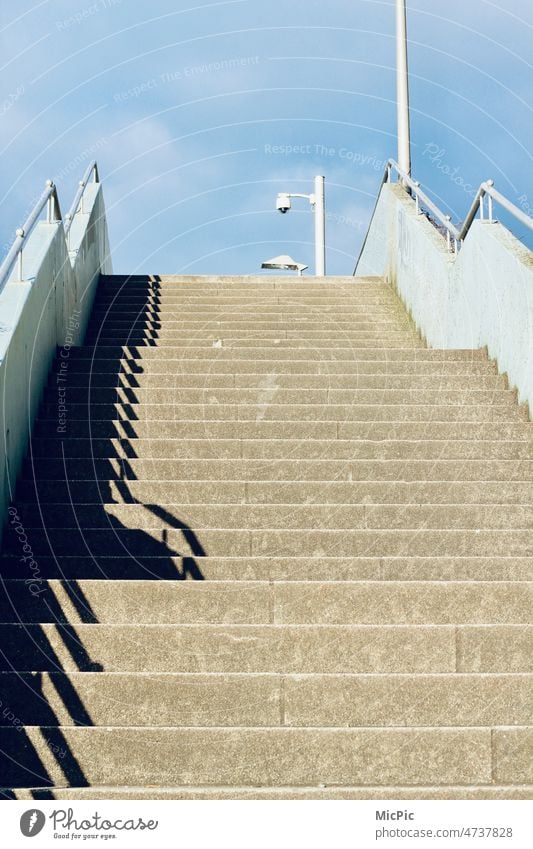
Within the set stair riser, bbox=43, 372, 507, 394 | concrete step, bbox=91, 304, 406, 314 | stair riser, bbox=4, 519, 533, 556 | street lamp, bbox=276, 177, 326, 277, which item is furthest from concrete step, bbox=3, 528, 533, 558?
street lamp, bbox=276, 177, 326, 277

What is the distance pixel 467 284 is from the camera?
31.1ft

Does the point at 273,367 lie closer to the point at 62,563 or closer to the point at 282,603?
the point at 62,563

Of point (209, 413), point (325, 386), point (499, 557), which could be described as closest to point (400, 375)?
point (325, 386)

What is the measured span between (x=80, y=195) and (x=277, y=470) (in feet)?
17.1

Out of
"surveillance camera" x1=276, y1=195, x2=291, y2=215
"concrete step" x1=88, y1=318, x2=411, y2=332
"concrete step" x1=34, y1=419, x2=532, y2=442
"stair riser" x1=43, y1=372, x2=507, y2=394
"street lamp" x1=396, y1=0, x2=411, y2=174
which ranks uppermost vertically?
"surveillance camera" x1=276, y1=195, x2=291, y2=215

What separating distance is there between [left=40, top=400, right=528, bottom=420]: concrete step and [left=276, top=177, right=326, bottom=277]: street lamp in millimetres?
12780

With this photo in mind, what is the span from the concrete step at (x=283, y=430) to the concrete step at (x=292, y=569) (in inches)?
62.6

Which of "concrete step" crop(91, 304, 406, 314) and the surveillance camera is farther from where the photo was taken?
the surveillance camera

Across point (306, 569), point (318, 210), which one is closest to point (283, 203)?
point (318, 210)

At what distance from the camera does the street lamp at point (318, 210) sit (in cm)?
2028

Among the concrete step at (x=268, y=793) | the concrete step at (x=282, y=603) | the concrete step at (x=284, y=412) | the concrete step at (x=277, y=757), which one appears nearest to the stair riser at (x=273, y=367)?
the concrete step at (x=284, y=412)

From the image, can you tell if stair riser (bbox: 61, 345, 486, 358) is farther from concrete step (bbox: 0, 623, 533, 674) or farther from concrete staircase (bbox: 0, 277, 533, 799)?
concrete step (bbox: 0, 623, 533, 674)

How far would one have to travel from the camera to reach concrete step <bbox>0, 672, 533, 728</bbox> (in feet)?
14.5

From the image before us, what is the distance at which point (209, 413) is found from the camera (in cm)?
738
